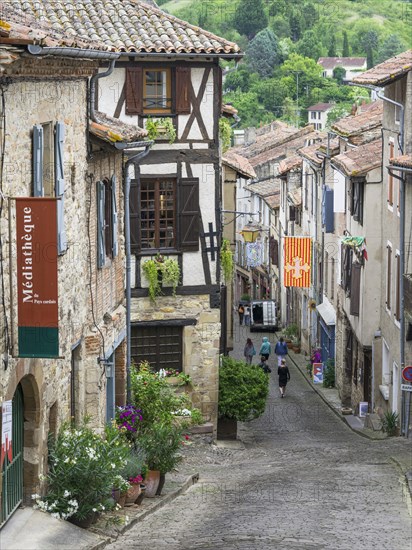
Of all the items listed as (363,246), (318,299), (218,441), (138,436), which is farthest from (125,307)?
(318,299)

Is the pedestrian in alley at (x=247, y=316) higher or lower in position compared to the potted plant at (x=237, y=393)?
lower

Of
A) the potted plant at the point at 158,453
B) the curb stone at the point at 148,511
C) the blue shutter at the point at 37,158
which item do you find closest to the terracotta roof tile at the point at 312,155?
the curb stone at the point at 148,511

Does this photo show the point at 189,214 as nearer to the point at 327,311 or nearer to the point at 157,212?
the point at 157,212

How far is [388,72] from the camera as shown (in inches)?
1312

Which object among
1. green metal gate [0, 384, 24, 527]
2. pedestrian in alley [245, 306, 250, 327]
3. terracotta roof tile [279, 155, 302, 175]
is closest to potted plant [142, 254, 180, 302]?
green metal gate [0, 384, 24, 527]

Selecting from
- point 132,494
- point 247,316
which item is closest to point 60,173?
point 132,494

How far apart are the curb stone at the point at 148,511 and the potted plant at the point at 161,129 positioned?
26.8 ft

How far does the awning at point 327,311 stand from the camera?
45.9m

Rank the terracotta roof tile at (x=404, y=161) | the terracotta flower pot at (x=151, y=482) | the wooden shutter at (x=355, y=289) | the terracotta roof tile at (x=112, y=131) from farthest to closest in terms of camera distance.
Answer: the wooden shutter at (x=355, y=289) < the terracotta roof tile at (x=404, y=161) < the terracotta flower pot at (x=151, y=482) < the terracotta roof tile at (x=112, y=131)

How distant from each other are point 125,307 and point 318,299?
90.6 ft

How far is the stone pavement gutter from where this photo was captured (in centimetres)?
2189

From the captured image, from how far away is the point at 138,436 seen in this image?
22.5 m

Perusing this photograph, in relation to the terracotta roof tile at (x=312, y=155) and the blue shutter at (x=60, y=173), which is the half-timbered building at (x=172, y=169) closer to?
the blue shutter at (x=60, y=173)

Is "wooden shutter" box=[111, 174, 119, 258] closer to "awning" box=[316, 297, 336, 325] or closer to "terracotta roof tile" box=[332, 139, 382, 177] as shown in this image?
"terracotta roof tile" box=[332, 139, 382, 177]
